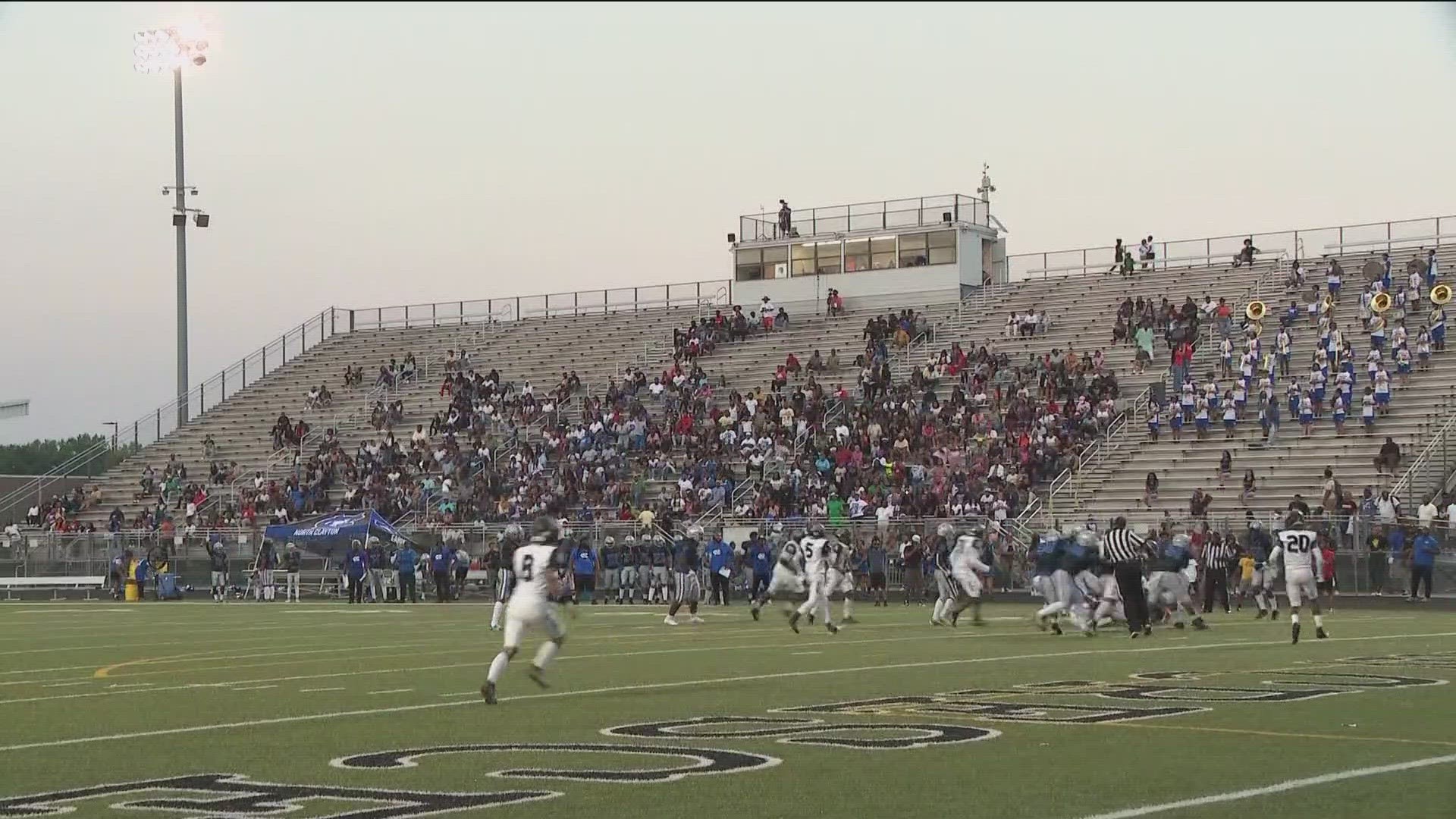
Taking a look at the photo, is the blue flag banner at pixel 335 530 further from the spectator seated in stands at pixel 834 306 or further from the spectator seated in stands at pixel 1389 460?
the spectator seated in stands at pixel 1389 460

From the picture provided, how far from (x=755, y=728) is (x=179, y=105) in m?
48.4

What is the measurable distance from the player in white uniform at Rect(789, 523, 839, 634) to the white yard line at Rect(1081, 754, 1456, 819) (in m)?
15.2

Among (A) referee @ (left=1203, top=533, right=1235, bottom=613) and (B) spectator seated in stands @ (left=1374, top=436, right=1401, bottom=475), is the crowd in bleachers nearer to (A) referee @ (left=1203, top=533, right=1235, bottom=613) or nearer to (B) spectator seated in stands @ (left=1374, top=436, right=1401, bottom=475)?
(B) spectator seated in stands @ (left=1374, top=436, right=1401, bottom=475)

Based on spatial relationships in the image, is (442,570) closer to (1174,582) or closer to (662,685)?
(1174,582)

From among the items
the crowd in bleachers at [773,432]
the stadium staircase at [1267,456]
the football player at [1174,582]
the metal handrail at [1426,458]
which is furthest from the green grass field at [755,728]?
the crowd in bleachers at [773,432]

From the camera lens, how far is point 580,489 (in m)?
46.6

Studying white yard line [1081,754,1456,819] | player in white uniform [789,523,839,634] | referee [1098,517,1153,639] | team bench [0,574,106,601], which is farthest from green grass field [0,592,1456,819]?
team bench [0,574,106,601]

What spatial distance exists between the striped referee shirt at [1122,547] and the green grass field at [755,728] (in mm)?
1543

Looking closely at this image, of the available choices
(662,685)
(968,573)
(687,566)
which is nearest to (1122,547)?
(968,573)

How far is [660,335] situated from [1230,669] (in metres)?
39.9

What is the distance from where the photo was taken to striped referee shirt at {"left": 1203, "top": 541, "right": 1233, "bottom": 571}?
31.1m

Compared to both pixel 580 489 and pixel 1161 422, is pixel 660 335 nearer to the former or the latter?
pixel 580 489

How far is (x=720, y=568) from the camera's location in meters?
36.4

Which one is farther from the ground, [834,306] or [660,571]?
[834,306]
